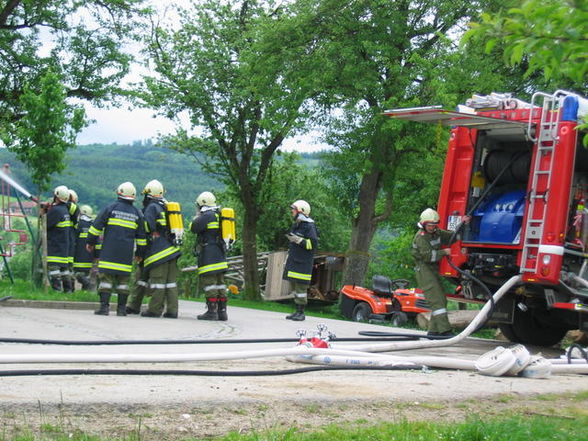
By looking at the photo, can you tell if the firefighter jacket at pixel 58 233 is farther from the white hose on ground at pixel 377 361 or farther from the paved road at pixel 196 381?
the white hose on ground at pixel 377 361

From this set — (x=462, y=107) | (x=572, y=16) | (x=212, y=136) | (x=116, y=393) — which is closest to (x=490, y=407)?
(x=116, y=393)

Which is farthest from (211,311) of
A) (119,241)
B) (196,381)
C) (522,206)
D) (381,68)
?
(381,68)

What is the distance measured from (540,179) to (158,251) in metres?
5.41

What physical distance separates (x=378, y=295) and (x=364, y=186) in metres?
4.71

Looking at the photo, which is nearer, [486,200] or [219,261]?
[486,200]

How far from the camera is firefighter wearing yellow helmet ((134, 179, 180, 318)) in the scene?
44.3 ft

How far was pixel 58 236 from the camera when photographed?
56.2ft

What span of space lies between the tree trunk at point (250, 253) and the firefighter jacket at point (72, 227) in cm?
1250

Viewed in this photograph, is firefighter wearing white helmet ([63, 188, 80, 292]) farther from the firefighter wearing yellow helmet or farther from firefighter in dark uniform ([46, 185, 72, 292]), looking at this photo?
the firefighter wearing yellow helmet

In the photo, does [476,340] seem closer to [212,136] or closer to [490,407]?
[490,407]

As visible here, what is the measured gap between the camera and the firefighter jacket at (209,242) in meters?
13.7

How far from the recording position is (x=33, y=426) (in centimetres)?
519

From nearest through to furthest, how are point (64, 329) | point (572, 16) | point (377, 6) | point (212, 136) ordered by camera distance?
point (572, 16)
point (64, 329)
point (377, 6)
point (212, 136)

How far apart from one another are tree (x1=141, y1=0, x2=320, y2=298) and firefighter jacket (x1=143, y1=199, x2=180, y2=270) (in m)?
14.5
